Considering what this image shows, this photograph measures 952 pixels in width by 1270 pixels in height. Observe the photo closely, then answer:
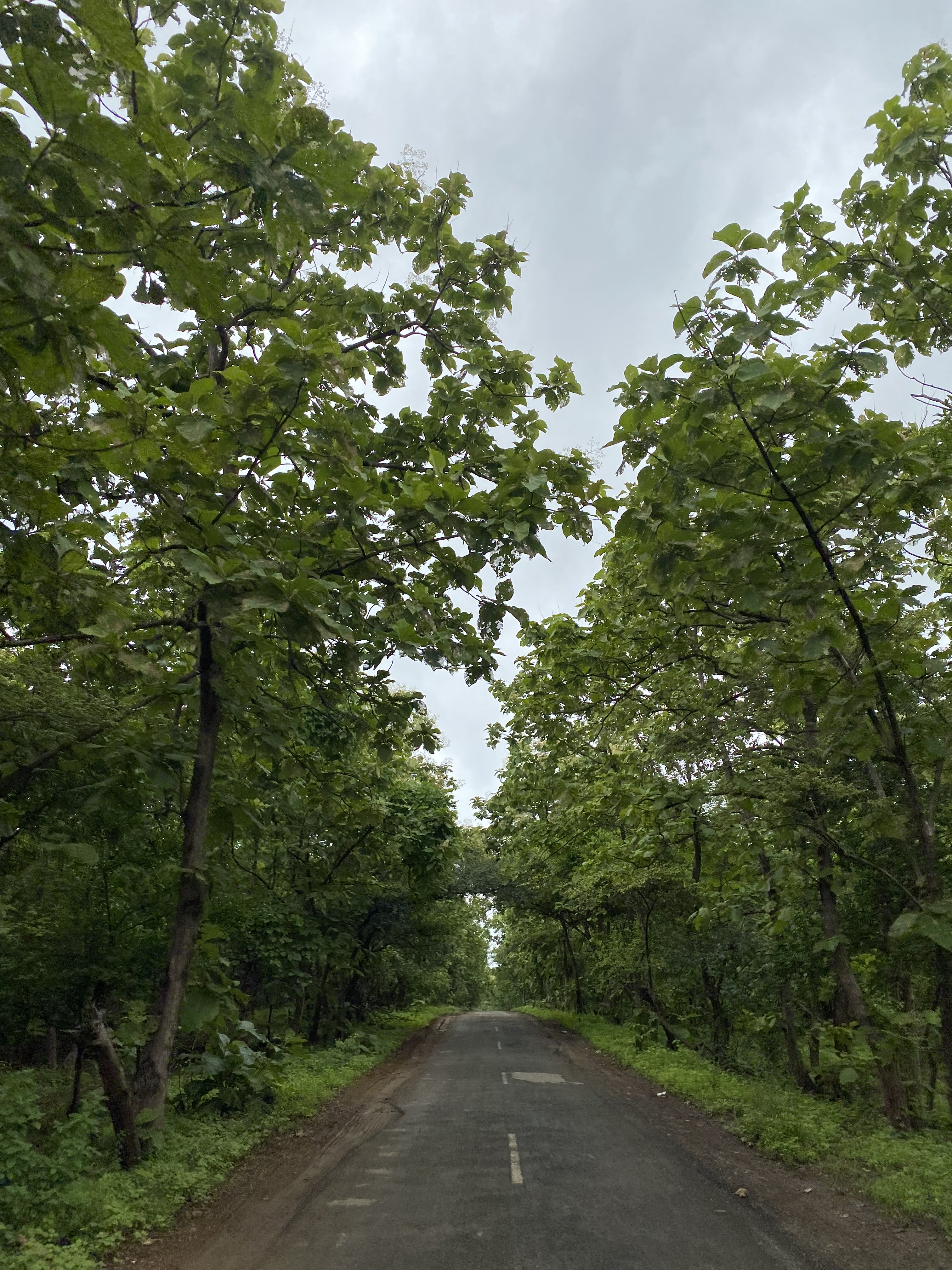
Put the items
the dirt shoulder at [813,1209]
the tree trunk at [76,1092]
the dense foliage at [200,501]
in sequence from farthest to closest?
the tree trunk at [76,1092] → the dirt shoulder at [813,1209] → the dense foliage at [200,501]

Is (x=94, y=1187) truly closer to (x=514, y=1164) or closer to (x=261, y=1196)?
(x=261, y=1196)

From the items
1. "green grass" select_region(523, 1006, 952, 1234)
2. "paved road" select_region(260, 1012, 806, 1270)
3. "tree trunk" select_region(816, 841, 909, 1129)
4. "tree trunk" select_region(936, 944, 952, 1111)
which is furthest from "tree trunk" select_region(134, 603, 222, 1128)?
"tree trunk" select_region(816, 841, 909, 1129)

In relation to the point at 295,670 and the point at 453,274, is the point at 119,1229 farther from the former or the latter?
the point at 453,274

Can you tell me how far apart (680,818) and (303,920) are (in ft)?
31.2

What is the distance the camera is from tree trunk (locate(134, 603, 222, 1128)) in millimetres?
6418

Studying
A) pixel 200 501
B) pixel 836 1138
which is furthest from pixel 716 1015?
pixel 200 501

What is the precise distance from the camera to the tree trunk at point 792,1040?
1249 cm

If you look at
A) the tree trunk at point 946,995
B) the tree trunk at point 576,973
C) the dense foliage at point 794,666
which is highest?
the dense foliage at point 794,666

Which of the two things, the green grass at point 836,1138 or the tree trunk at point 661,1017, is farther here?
the tree trunk at point 661,1017

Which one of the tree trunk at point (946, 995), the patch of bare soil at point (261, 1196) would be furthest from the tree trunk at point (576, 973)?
the tree trunk at point (946, 995)

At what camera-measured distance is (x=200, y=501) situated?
444cm

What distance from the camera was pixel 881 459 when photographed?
4.33 m

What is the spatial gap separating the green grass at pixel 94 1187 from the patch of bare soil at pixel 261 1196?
0.14 m

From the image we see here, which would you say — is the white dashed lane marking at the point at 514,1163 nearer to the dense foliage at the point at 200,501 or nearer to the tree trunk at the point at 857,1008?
the dense foliage at the point at 200,501
